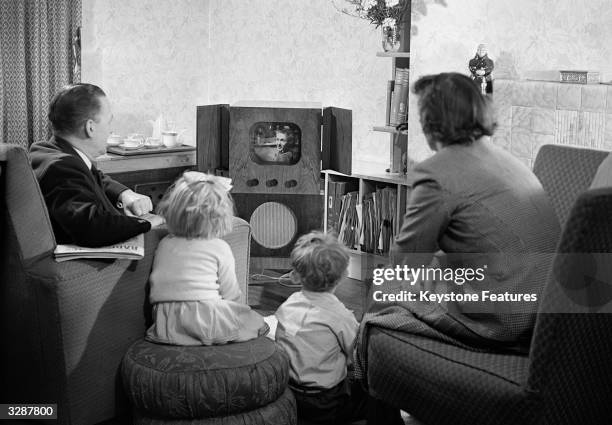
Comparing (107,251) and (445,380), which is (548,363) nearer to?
(445,380)

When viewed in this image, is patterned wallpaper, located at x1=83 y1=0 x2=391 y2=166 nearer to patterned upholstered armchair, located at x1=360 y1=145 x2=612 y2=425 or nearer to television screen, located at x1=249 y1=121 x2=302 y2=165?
television screen, located at x1=249 y1=121 x2=302 y2=165

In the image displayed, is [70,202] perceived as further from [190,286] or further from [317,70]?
[317,70]

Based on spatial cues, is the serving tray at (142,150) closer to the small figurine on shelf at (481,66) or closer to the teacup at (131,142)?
the teacup at (131,142)

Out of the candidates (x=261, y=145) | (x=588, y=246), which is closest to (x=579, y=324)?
(x=588, y=246)

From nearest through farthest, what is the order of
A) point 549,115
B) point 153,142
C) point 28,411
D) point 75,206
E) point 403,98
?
point 75,206 < point 28,411 < point 549,115 < point 403,98 < point 153,142

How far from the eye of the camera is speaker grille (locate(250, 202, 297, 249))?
4.31m

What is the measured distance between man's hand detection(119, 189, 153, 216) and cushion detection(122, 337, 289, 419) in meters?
0.58

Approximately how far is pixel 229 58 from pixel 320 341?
351cm

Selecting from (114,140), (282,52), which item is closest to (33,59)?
(114,140)

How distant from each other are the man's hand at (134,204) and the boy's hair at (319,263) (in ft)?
1.87

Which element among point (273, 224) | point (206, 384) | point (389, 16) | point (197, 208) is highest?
point (389, 16)

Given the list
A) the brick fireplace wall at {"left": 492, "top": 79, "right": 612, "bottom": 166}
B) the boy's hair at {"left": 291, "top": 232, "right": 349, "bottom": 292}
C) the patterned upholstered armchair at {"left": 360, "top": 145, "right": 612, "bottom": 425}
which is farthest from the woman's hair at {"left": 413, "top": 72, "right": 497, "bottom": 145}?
the brick fireplace wall at {"left": 492, "top": 79, "right": 612, "bottom": 166}

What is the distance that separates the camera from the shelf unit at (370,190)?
4.50 meters

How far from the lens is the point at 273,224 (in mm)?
4328
